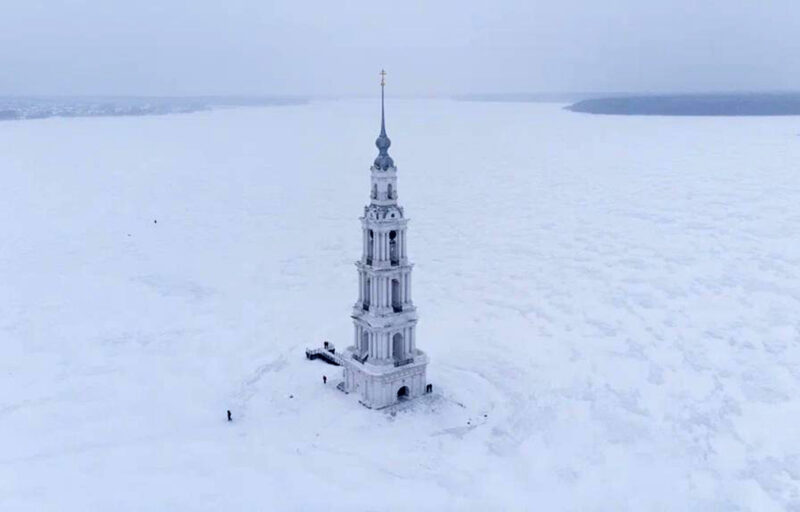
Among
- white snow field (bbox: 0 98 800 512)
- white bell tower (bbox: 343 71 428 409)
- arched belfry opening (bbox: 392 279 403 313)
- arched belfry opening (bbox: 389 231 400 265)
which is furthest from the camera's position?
arched belfry opening (bbox: 392 279 403 313)

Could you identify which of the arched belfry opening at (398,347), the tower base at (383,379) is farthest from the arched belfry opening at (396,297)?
the tower base at (383,379)

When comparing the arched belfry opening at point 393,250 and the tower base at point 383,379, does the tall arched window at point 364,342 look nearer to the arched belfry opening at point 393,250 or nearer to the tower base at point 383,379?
→ the tower base at point 383,379

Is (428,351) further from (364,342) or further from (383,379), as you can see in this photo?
(383,379)

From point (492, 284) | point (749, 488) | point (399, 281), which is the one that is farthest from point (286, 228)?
point (749, 488)

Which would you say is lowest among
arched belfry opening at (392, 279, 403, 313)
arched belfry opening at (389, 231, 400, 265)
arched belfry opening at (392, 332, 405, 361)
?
arched belfry opening at (392, 332, 405, 361)

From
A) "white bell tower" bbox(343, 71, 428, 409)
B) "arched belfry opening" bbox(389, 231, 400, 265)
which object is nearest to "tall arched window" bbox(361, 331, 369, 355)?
"white bell tower" bbox(343, 71, 428, 409)

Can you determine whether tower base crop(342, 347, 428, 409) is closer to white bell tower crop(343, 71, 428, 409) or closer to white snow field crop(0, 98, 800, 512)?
white bell tower crop(343, 71, 428, 409)
